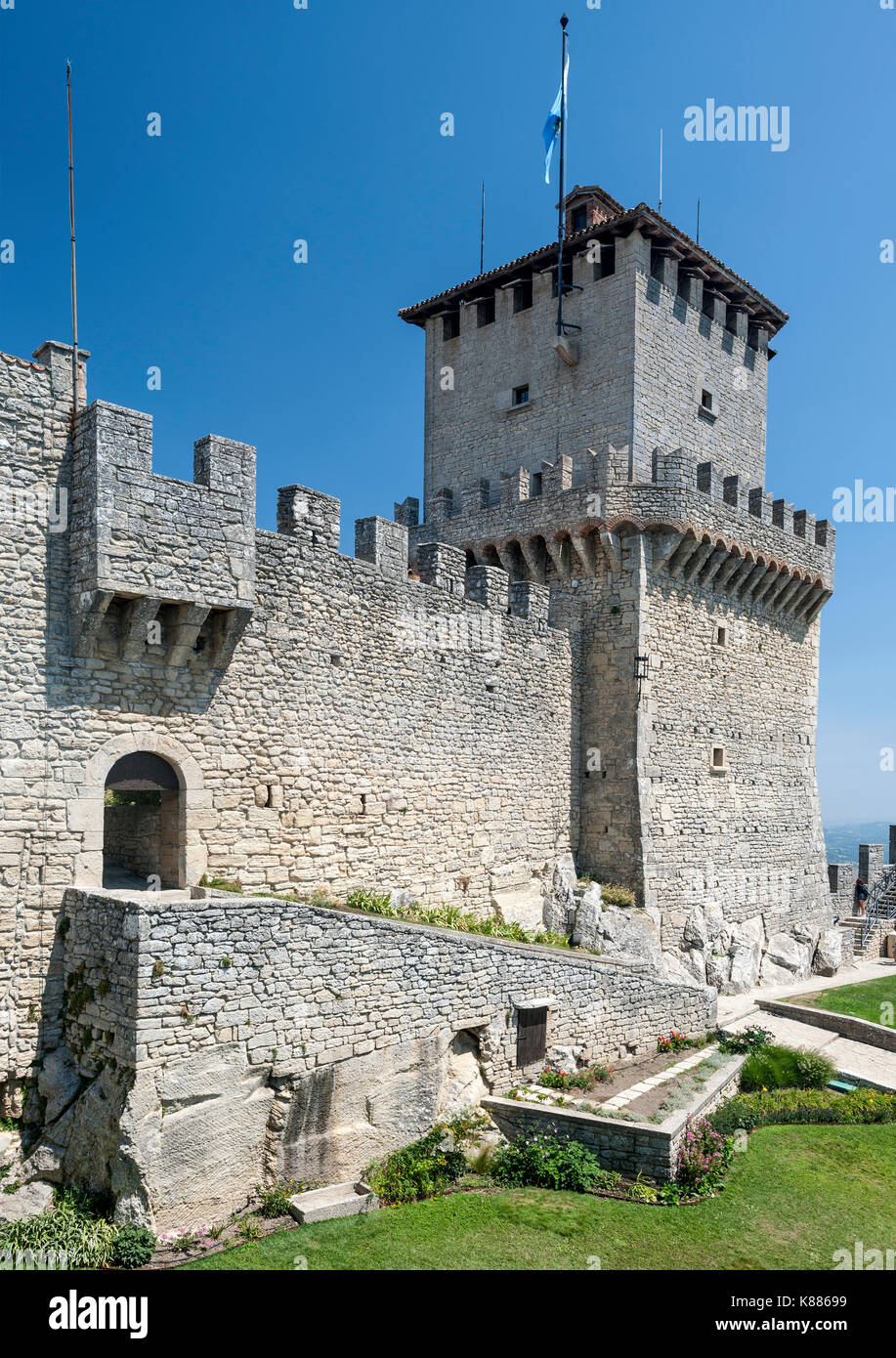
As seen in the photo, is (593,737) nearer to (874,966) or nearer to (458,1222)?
(458,1222)

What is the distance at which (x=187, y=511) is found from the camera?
10172 millimetres

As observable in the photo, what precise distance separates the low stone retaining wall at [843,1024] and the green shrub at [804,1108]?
320 cm

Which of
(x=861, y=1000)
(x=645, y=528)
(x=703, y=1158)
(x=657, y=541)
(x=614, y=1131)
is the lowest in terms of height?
(x=861, y=1000)

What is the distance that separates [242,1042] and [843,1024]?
1184 cm

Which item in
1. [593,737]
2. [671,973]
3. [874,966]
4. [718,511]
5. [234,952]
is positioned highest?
[718,511]

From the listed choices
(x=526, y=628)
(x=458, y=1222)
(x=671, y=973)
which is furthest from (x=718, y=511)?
(x=458, y=1222)

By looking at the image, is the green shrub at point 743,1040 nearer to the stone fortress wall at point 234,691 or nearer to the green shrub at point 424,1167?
the stone fortress wall at point 234,691

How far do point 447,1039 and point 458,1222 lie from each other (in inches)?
88.0

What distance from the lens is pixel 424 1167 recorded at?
9625 millimetres

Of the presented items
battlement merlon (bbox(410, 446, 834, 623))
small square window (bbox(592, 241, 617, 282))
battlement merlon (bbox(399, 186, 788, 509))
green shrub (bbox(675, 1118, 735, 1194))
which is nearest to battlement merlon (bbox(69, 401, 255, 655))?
battlement merlon (bbox(410, 446, 834, 623))

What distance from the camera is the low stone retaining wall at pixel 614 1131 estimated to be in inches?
388

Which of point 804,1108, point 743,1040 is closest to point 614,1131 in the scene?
point 804,1108

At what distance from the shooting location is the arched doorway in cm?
1076

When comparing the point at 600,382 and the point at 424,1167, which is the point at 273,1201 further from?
the point at 600,382
